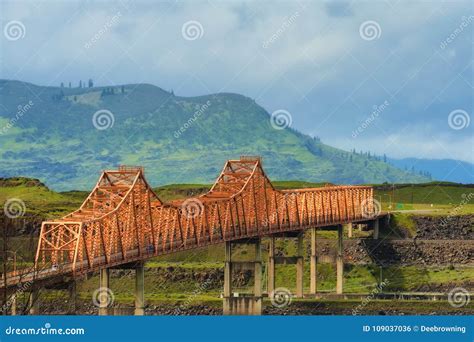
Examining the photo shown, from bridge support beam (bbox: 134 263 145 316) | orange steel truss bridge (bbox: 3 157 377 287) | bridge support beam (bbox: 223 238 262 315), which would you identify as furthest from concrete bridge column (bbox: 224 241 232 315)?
bridge support beam (bbox: 134 263 145 316)

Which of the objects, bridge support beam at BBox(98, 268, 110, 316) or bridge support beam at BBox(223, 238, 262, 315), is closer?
bridge support beam at BBox(98, 268, 110, 316)

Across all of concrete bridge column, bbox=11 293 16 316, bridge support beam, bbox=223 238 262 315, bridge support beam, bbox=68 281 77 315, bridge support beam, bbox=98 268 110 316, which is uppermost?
bridge support beam, bbox=223 238 262 315

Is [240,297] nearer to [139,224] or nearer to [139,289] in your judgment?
[139,289]

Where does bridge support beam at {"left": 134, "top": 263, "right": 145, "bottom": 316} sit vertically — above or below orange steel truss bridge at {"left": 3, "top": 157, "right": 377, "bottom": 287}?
below

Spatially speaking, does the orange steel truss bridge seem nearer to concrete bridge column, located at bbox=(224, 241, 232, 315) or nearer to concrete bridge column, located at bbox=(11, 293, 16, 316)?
concrete bridge column, located at bbox=(11, 293, 16, 316)

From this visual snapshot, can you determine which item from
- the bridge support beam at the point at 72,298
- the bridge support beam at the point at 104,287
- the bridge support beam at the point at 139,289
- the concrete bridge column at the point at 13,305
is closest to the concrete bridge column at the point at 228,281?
the bridge support beam at the point at 104,287

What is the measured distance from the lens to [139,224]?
153500 millimetres

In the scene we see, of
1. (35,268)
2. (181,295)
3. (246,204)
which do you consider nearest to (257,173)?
(246,204)

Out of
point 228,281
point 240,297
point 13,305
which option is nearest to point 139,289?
point 13,305

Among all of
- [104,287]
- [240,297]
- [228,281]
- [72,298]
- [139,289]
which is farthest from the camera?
[228,281]

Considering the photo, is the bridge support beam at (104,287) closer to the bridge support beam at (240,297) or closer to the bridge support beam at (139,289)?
the bridge support beam at (139,289)

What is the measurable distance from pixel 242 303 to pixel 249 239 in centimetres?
1288

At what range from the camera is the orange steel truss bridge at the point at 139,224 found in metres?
137

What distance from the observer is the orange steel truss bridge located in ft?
450
